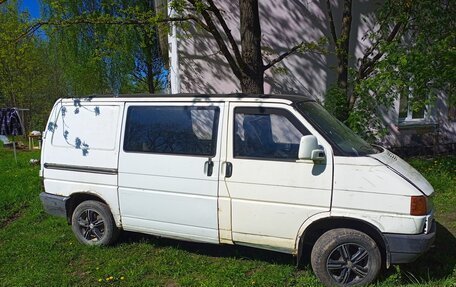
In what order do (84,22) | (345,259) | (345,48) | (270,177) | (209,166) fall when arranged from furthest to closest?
(345,48), (84,22), (209,166), (270,177), (345,259)

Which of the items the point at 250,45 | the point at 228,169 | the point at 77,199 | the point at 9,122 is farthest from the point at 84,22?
the point at 9,122

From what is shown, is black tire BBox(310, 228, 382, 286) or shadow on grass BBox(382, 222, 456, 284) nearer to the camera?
black tire BBox(310, 228, 382, 286)

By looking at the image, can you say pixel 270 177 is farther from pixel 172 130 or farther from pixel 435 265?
pixel 435 265

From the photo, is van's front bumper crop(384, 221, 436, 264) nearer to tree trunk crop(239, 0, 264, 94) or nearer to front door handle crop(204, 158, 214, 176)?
front door handle crop(204, 158, 214, 176)

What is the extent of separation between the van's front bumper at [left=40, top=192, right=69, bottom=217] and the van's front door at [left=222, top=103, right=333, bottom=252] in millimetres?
2228

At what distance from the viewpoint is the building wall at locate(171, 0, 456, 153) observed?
9.82m

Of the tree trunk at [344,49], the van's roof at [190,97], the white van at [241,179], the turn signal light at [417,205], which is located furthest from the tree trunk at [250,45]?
the turn signal light at [417,205]

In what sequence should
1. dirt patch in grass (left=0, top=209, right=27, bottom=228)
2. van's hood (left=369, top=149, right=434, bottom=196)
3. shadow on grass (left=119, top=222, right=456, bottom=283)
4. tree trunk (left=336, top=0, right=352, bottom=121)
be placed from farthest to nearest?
tree trunk (left=336, top=0, right=352, bottom=121) → dirt patch in grass (left=0, top=209, right=27, bottom=228) → shadow on grass (left=119, top=222, right=456, bottom=283) → van's hood (left=369, top=149, right=434, bottom=196)

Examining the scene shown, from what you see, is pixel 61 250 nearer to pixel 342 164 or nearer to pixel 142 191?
pixel 142 191

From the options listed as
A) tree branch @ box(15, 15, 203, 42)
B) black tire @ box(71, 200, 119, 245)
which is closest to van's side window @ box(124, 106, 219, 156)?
black tire @ box(71, 200, 119, 245)

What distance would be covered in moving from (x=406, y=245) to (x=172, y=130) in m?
2.57

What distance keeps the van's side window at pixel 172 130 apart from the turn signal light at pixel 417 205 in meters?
1.91

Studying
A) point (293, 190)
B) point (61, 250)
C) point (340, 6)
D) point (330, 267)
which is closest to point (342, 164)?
point (293, 190)

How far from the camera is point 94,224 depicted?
488 cm
